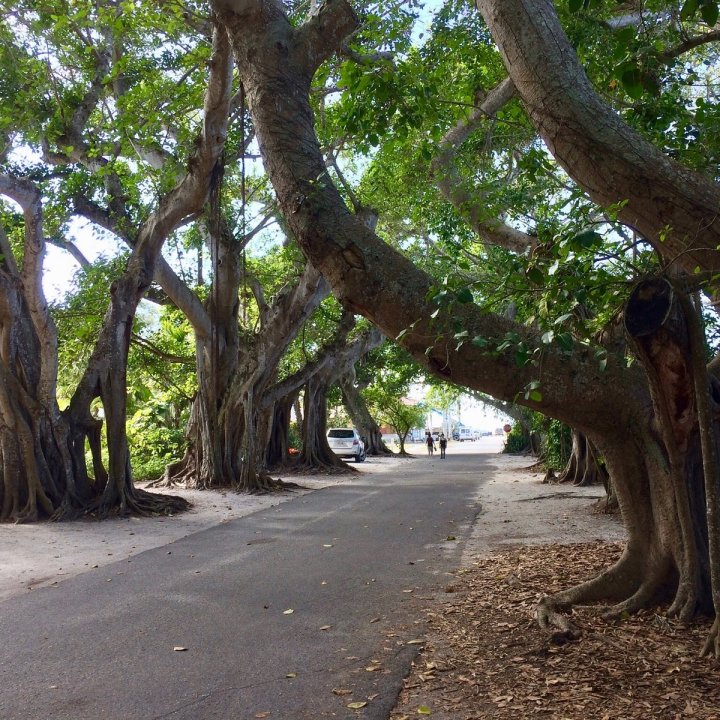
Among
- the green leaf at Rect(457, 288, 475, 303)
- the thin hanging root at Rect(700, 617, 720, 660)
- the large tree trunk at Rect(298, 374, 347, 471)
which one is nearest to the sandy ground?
the thin hanging root at Rect(700, 617, 720, 660)

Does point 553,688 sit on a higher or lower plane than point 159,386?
lower

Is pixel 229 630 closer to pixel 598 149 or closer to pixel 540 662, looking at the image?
pixel 540 662

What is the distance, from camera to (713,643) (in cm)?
419

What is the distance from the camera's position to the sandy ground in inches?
317

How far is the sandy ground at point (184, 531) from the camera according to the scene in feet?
26.4

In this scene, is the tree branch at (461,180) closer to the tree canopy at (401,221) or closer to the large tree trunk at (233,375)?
the tree canopy at (401,221)

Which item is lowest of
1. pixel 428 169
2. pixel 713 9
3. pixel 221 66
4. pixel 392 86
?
pixel 713 9

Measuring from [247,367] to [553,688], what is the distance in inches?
566

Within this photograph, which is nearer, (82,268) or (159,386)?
(82,268)

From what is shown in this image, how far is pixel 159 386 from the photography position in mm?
23156

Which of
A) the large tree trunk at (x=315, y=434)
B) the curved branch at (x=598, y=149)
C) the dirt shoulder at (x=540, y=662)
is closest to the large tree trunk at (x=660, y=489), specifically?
the dirt shoulder at (x=540, y=662)

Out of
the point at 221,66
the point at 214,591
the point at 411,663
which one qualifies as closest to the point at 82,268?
the point at 221,66

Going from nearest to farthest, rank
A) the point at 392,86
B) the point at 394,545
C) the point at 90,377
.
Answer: the point at 392,86, the point at 394,545, the point at 90,377

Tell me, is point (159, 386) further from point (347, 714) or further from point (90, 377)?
point (347, 714)
